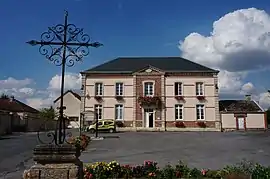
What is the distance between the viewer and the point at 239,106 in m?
40.6

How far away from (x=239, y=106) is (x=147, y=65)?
41.6 feet

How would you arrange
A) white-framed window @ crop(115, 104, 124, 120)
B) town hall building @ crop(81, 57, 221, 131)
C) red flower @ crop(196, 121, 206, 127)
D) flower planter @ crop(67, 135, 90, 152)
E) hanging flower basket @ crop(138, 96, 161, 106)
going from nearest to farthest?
flower planter @ crop(67, 135, 90, 152) < red flower @ crop(196, 121, 206, 127) < hanging flower basket @ crop(138, 96, 161, 106) < town hall building @ crop(81, 57, 221, 131) < white-framed window @ crop(115, 104, 124, 120)

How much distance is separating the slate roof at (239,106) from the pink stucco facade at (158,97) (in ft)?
9.72

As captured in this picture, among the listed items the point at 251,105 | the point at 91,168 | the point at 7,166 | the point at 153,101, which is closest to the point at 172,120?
the point at 153,101

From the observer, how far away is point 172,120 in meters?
37.9

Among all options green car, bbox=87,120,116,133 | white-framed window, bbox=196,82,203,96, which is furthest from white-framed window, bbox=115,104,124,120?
white-framed window, bbox=196,82,203,96

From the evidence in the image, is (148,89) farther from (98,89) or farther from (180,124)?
(98,89)

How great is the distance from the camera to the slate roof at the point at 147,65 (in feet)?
128

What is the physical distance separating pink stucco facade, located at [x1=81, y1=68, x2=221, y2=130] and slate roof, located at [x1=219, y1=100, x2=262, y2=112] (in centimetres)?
296

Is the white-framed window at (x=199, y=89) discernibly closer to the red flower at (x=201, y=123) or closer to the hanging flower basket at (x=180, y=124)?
the red flower at (x=201, y=123)

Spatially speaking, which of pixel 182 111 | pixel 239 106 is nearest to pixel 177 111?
pixel 182 111

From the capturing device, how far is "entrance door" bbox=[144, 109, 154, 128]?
125 feet

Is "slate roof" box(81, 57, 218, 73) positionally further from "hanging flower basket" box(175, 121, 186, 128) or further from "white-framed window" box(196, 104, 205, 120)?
"hanging flower basket" box(175, 121, 186, 128)

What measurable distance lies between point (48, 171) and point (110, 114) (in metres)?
32.9
